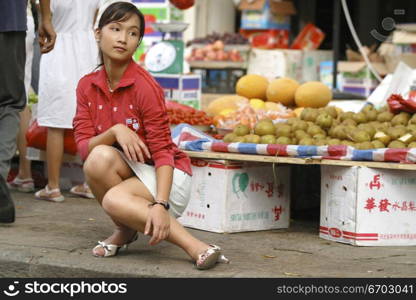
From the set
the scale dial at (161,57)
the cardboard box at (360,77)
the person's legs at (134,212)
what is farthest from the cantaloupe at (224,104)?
the cardboard box at (360,77)

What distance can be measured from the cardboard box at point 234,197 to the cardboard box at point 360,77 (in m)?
5.92

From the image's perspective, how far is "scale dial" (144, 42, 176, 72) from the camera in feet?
30.2

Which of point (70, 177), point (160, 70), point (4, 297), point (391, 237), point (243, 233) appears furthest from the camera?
point (160, 70)

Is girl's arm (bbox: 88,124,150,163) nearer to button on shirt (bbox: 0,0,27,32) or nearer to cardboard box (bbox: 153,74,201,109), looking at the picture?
button on shirt (bbox: 0,0,27,32)

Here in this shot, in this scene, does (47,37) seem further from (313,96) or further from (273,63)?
(273,63)

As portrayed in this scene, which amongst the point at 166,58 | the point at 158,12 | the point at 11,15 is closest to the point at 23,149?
the point at 11,15

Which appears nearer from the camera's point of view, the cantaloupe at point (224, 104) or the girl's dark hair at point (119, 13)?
the girl's dark hair at point (119, 13)

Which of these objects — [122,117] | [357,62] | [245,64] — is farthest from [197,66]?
[122,117]

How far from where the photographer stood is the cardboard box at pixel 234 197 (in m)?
5.63

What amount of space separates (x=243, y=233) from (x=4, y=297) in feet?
5.85

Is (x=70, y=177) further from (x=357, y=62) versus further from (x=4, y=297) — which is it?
(x=357, y=62)

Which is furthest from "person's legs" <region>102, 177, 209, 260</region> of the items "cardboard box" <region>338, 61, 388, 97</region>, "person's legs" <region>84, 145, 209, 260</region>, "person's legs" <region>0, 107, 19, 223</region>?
"cardboard box" <region>338, 61, 388, 97</region>

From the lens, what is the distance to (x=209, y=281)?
439cm

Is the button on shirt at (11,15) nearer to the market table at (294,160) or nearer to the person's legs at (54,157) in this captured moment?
the person's legs at (54,157)
